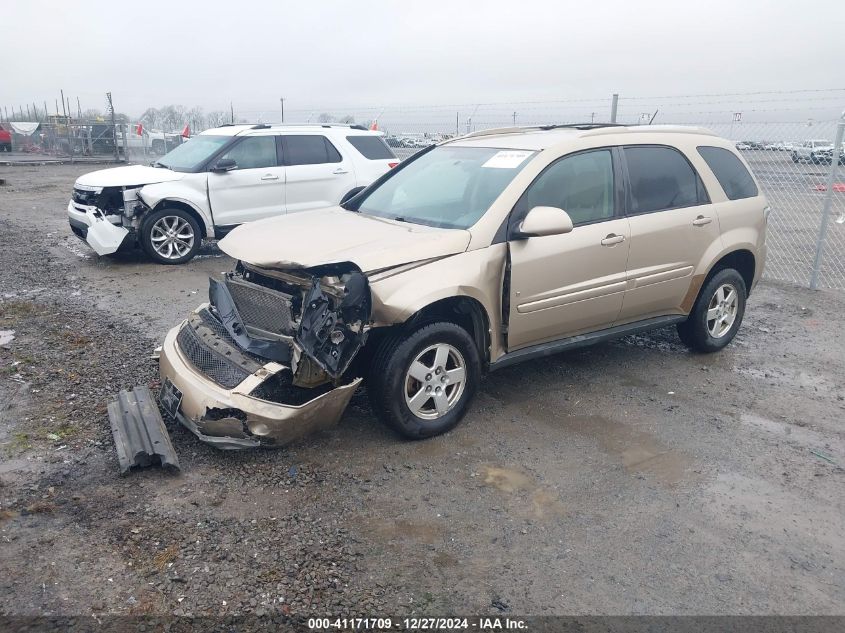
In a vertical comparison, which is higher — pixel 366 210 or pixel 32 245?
pixel 366 210

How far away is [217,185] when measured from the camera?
910 centimetres

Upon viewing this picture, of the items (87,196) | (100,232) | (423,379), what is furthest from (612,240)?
(87,196)

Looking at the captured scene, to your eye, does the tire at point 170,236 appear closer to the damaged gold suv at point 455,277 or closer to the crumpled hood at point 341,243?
the damaged gold suv at point 455,277

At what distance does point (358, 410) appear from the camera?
15.3ft

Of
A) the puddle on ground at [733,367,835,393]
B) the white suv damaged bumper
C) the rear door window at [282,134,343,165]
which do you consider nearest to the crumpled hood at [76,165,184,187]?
the white suv damaged bumper

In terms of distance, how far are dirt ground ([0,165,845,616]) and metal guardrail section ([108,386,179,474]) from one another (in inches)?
3.9

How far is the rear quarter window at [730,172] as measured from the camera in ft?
18.4

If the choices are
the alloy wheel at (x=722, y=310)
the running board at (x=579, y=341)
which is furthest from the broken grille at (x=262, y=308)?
the alloy wheel at (x=722, y=310)

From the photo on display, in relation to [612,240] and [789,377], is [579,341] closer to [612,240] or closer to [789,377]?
[612,240]

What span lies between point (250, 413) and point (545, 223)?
2109 millimetres

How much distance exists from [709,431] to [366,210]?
2.93 m

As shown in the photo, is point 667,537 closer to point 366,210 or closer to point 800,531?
point 800,531

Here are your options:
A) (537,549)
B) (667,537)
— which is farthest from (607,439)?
(537,549)

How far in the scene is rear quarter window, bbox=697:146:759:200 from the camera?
5.59 meters
